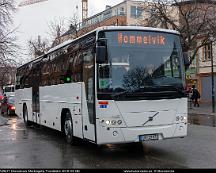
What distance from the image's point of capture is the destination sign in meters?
9.88

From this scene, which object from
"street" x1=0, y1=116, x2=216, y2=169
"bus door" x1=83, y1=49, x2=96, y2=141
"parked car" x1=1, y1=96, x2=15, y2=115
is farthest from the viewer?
"parked car" x1=1, y1=96, x2=15, y2=115

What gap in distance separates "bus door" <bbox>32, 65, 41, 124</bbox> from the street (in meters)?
3.26

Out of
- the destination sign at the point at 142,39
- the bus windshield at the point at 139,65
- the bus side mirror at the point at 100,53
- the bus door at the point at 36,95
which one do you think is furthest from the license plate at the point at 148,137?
the bus door at the point at 36,95

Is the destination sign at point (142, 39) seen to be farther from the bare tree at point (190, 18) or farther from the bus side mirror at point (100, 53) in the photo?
the bare tree at point (190, 18)

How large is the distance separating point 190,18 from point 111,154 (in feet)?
84.0

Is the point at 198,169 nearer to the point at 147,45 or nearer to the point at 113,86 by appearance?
the point at 113,86

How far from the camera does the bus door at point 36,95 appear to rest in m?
16.9

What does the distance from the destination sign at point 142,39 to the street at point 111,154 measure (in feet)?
9.81

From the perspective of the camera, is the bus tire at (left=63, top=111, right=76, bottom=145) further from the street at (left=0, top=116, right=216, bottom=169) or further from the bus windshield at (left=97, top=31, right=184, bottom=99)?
the bus windshield at (left=97, top=31, right=184, bottom=99)

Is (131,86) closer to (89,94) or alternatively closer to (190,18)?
(89,94)

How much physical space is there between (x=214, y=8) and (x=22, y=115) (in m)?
20.6

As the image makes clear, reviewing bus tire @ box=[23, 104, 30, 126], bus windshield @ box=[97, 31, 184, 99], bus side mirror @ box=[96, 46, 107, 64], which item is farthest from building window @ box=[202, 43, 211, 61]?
bus side mirror @ box=[96, 46, 107, 64]

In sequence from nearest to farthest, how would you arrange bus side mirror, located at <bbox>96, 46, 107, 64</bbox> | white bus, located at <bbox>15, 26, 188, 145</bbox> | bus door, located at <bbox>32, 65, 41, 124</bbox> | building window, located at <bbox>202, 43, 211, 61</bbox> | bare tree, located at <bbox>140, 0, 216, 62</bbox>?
1. bus side mirror, located at <bbox>96, 46, 107, 64</bbox>
2. white bus, located at <bbox>15, 26, 188, 145</bbox>
3. bus door, located at <bbox>32, 65, 41, 124</bbox>
4. bare tree, located at <bbox>140, 0, 216, 62</bbox>
5. building window, located at <bbox>202, 43, 211, 61</bbox>

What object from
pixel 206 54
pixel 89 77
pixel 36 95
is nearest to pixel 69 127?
pixel 89 77
